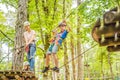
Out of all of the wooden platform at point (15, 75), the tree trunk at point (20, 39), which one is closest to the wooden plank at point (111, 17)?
the wooden platform at point (15, 75)

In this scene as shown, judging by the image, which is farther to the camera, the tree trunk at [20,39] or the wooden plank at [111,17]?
the tree trunk at [20,39]

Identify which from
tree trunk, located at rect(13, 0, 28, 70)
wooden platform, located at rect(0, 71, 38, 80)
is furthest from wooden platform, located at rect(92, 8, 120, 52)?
tree trunk, located at rect(13, 0, 28, 70)

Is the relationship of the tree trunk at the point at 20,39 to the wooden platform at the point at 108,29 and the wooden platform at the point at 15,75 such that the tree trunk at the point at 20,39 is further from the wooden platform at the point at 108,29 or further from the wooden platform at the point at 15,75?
the wooden platform at the point at 108,29

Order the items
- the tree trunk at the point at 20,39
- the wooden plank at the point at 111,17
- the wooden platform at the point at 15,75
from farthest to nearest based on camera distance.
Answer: the tree trunk at the point at 20,39, the wooden platform at the point at 15,75, the wooden plank at the point at 111,17

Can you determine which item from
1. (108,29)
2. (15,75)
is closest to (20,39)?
(15,75)

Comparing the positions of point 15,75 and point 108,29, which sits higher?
point 108,29

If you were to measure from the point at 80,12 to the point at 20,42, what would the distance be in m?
4.55

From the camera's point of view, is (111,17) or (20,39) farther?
(20,39)

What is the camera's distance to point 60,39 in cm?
786

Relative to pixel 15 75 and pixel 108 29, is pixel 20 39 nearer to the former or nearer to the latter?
pixel 15 75

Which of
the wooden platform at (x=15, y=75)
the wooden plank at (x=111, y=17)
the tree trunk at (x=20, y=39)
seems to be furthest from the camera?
the tree trunk at (x=20, y=39)

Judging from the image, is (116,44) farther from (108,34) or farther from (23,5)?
(23,5)

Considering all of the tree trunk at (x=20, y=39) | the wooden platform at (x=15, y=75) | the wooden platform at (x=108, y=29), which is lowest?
the wooden platform at (x=15, y=75)

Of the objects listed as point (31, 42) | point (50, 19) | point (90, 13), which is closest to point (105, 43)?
point (31, 42)
